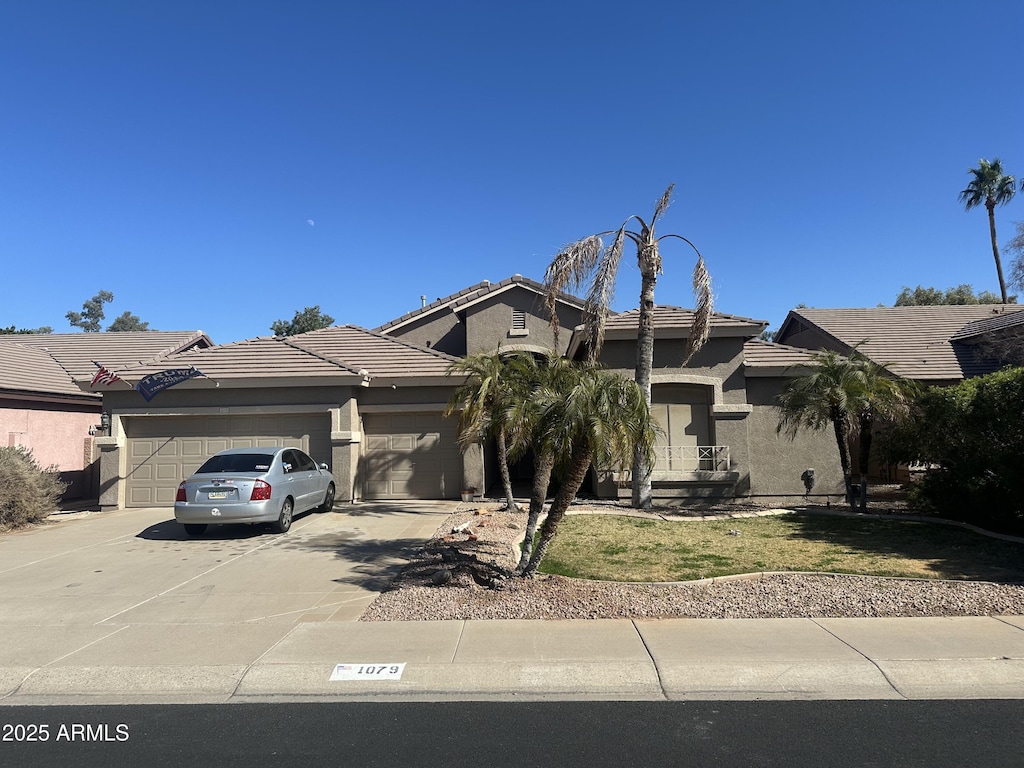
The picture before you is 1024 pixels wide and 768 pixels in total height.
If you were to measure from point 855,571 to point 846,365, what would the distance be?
19.2 feet

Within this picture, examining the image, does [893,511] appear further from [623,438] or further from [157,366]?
[157,366]

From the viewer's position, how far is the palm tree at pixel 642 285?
502 inches

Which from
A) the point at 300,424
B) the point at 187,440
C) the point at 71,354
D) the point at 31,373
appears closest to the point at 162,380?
the point at 187,440

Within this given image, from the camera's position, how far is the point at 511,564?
29.1 feet

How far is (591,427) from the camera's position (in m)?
7.14

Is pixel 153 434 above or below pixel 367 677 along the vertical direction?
above

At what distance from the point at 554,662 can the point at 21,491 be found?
11.8 meters

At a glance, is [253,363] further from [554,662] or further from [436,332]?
[554,662]

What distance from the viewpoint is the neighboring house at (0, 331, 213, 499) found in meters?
16.7

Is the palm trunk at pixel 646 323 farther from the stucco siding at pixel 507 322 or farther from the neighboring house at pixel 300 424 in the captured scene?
the stucco siding at pixel 507 322

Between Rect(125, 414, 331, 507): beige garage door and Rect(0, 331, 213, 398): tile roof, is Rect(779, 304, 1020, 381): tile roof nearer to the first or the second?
Rect(125, 414, 331, 507): beige garage door

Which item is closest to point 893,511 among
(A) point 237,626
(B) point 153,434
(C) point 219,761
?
(A) point 237,626

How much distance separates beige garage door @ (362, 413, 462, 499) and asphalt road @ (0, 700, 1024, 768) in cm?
1085

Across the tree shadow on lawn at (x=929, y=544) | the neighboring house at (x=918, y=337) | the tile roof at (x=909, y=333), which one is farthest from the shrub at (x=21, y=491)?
the tile roof at (x=909, y=333)
